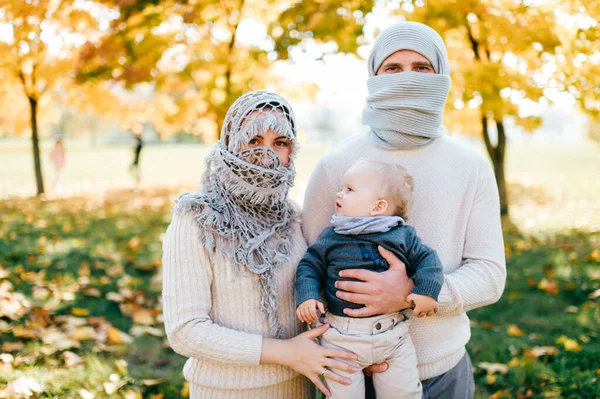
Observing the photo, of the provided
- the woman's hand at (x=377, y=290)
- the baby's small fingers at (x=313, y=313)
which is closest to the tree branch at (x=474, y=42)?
the woman's hand at (x=377, y=290)

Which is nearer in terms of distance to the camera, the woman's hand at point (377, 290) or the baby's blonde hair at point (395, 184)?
the woman's hand at point (377, 290)

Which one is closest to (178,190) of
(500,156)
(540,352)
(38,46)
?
(38,46)

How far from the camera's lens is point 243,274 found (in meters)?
2.16

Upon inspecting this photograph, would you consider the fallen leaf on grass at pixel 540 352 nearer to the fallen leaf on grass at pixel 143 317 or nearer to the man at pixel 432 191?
the man at pixel 432 191

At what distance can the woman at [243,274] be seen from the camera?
2062 millimetres

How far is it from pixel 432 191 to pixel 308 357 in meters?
0.96

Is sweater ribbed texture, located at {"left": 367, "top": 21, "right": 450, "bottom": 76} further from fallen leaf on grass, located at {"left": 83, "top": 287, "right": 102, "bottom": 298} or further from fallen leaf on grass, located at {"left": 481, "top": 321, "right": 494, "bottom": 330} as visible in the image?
fallen leaf on grass, located at {"left": 83, "top": 287, "right": 102, "bottom": 298}

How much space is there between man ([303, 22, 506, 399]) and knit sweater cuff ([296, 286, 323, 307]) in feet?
0.39

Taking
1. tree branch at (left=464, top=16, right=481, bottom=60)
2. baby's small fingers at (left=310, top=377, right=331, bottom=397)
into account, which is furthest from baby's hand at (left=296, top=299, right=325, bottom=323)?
tree branch at (left=464, top=16, right=481, bottom=60)

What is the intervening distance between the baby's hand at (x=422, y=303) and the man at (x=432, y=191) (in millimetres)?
64

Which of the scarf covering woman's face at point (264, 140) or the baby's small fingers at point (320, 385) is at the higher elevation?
the scarf covering woman's face at point (264, 140)

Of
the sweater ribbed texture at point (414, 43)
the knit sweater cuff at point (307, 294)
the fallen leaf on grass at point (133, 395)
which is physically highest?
the sweater ribbed texture at point (414, 43)

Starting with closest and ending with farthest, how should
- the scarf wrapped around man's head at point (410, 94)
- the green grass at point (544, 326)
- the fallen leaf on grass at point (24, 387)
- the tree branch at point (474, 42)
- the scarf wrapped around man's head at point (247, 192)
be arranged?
the scarf wrapped around man's head at point (247, 192) < the scarf wrapped around man's head at point (410, 94) < the fallen leaf on grass at point (24, 387) < the green grass at point (544, 326) < the tree branch at point (474, 42)

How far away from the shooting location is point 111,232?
346 inches
